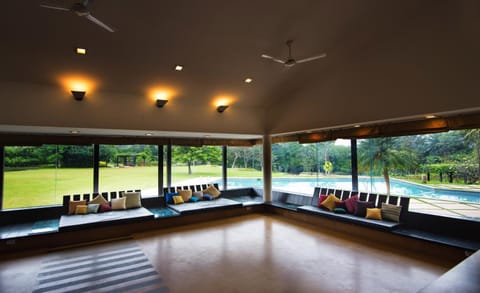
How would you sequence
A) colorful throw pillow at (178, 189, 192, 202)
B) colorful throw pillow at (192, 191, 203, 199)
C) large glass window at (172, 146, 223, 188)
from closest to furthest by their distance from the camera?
colorful throw pillow at (178, 189, 192, 202)
colorful throw pillow at (192, 191, 203, 199)
large glass window at (172, 146, 223, 188)

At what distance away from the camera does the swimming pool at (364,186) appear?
502 cm

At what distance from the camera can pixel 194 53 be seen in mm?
4941

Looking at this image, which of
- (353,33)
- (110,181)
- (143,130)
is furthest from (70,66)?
(353,33)

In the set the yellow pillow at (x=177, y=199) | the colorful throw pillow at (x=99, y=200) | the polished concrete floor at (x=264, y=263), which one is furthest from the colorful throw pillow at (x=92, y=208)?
the yellow pillow at (x=177, y=199)

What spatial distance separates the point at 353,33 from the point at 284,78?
1996mm

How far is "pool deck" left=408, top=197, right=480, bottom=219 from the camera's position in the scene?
476cm

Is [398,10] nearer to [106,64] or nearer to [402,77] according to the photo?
[402,77]

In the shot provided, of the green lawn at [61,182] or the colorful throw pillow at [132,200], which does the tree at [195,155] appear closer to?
the green lawn at [61,182]

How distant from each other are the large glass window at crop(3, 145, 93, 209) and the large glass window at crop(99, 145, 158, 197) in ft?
1.14

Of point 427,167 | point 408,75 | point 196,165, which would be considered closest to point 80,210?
point 196,165

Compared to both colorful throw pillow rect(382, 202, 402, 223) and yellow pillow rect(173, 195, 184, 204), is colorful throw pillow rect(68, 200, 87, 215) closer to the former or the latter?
yellow pillow rect(173, 195, 184, 204)

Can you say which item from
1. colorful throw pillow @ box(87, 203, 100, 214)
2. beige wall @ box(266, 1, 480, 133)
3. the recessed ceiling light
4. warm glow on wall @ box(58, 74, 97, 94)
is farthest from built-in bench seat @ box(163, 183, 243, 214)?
the recessed ceiling light

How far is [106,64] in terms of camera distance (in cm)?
482

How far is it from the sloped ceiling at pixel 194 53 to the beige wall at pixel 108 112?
0.02 metres
